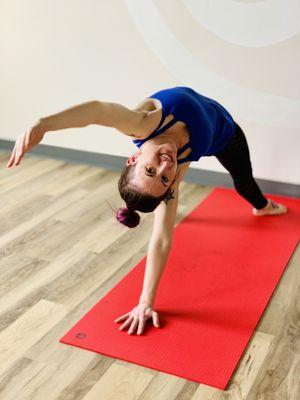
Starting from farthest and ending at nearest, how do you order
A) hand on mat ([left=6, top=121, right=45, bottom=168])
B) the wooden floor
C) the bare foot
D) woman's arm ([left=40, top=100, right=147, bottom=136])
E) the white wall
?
1. the white wall
2. the bare foot
3. the wooden floor
4. woman's arm ([left=40, top=100, right=147, bottom=136])
5. hand on mat ([left=6, top=121, right=45, bottom=168])

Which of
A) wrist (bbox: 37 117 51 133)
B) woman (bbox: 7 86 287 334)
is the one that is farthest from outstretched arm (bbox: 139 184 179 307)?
wrist (bbox: 37 117 51 133)

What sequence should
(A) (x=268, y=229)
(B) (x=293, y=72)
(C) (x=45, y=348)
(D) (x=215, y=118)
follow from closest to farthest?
(C) (x=45, y=348) → (D) (x=215, y=118) → (A) (x=268, y=229) → (B) (x=293, y=72)

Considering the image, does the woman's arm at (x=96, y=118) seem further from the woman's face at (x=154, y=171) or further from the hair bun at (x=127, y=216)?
the hair bun at (x=127, y=216)

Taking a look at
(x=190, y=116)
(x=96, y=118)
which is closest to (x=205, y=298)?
(x=190, y=116)

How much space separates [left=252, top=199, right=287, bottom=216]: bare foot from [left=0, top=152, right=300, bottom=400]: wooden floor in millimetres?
398

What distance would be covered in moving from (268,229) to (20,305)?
1.44m

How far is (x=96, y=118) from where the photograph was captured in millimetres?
2006

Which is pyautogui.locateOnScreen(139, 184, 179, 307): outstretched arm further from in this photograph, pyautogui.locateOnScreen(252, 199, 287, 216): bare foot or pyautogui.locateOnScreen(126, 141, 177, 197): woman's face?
pyautogui.locateOnScreen(252, 199, 287, 216): bare foot

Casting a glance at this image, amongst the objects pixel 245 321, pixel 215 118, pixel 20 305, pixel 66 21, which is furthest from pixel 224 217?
pixel 66 21

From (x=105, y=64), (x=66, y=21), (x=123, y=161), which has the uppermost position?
(x=66, y=21)

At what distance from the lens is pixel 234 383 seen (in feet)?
7.05

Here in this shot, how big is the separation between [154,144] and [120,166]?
2037mm

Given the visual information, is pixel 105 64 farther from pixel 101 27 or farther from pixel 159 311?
pixel 159 311

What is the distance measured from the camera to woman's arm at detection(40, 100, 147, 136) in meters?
1.87
